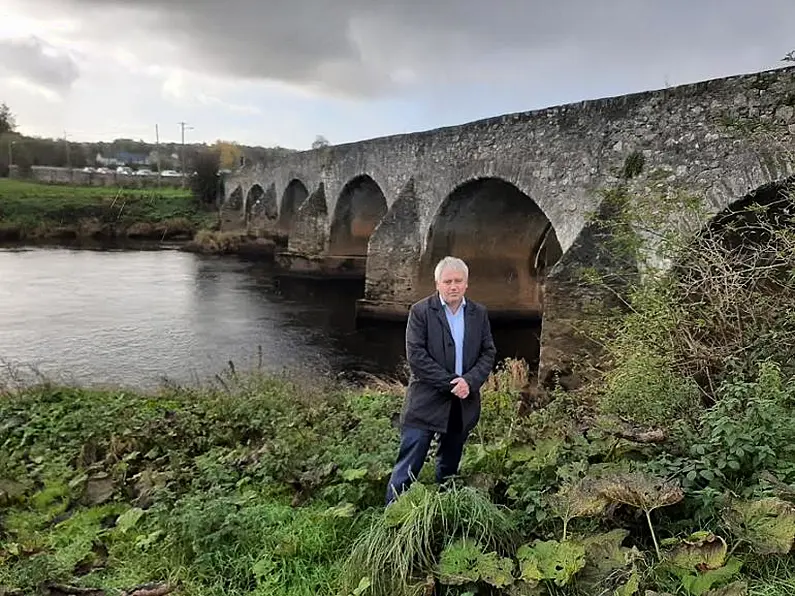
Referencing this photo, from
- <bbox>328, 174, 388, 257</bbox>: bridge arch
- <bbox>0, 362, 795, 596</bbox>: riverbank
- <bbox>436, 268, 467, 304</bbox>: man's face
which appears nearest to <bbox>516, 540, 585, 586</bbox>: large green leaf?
<bbox>0, 362, 795, 596</bbox>: riverbank

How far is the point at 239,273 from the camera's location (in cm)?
2427

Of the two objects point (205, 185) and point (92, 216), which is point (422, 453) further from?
point (205, 185)

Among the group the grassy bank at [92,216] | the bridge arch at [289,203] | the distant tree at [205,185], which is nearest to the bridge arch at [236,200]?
the grassy bank at [92,216]

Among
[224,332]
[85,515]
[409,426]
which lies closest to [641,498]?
[409,426]

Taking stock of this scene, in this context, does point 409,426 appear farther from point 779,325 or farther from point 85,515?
point 779,325

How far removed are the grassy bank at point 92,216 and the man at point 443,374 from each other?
3222cm

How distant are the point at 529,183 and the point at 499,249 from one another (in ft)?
16.7

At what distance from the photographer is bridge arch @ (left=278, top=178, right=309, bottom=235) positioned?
31.4 metres

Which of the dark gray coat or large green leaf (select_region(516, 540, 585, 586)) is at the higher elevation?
the dark gray coat

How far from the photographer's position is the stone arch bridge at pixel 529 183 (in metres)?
6.79

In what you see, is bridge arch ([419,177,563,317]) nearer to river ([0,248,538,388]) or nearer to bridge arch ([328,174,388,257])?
river ([0,248,538,388])

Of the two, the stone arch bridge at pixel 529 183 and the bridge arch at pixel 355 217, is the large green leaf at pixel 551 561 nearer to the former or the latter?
the stone arch bridge at pixel 529 183

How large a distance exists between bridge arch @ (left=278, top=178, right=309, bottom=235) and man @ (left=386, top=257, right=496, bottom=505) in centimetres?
2791

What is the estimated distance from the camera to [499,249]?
15.6m
